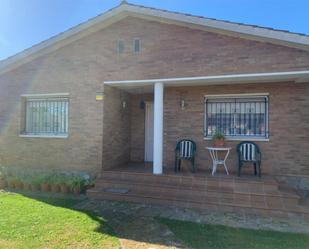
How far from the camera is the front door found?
11.1 m

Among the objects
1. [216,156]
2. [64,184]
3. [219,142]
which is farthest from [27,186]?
[219,142]

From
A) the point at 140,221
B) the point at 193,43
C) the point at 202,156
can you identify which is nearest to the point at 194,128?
the point at 202,156

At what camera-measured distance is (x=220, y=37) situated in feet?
25.3

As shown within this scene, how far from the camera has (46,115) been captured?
395 inches

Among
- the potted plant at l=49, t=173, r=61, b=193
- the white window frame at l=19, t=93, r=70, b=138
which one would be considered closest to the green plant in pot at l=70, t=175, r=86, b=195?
the potted plant at l=49, t=173, r=61, b=193

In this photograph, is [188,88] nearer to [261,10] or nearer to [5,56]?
[261,10]

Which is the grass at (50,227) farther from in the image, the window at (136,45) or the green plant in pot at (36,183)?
the window at (136,45)

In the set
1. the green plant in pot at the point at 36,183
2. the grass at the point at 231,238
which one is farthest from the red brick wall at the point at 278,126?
the green plant in pot at the point at 36,183

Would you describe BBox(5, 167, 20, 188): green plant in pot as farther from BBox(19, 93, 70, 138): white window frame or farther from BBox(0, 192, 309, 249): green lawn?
BBox(0, 192, 309, 249): green lawn

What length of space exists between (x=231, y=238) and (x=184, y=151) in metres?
4.34

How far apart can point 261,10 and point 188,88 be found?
5843mm

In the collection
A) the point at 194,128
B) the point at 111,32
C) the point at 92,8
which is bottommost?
the point at 194,128

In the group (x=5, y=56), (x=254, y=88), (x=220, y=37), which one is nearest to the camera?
(x=220, y=37)

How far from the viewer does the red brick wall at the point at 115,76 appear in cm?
756
